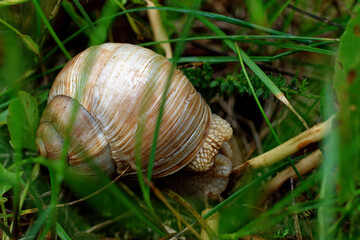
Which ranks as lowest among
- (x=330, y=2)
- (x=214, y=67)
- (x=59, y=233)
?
(x=59, y=233)

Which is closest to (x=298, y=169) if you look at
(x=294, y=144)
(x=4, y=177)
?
(x=294, y=144)

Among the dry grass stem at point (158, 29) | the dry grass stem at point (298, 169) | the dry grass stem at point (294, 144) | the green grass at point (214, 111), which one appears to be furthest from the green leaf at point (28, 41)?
the dry grass stem at point (298, 169)

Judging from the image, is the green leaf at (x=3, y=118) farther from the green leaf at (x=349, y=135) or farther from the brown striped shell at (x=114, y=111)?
the green leaf at (x=349, y=135)

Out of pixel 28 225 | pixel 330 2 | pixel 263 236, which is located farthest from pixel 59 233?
pixel 330 2

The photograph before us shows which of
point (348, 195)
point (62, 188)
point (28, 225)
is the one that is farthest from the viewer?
point (62, 188)

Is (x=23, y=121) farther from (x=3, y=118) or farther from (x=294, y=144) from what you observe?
(x=294, y=144)

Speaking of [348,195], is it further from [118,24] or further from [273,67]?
[118,24]
